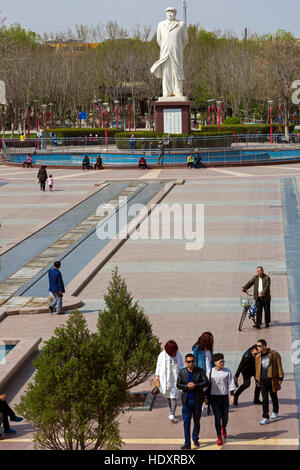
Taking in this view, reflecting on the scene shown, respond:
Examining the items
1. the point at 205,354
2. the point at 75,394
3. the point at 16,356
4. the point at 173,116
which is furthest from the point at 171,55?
the point at 75,394

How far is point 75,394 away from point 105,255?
13.8 metres

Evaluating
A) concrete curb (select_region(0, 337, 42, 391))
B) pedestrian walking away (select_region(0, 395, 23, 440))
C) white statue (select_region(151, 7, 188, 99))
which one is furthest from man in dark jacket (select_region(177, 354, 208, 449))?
white statue (select_region(151, 7, 188, 99))

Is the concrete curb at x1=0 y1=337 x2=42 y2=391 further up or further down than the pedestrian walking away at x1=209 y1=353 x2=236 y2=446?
further down

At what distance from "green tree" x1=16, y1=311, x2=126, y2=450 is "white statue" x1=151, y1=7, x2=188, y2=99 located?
46.5m

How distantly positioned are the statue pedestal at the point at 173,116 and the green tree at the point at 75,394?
45.9 m

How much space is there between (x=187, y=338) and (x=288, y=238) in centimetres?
996

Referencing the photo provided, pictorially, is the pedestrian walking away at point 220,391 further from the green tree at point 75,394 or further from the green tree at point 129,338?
the green tree at point 75,394

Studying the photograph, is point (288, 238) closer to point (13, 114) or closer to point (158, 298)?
point (158, 298)

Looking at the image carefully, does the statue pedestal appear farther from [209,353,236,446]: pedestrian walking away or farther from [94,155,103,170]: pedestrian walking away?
[209,353,236,446]: pedestrian walking away

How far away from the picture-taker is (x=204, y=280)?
1925cm

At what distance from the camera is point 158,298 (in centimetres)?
1772

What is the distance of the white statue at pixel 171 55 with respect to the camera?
5388 centimetres

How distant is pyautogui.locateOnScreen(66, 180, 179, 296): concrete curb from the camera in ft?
62.8
